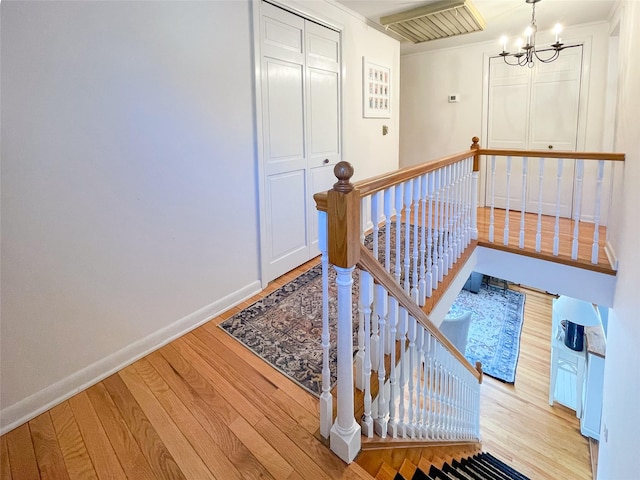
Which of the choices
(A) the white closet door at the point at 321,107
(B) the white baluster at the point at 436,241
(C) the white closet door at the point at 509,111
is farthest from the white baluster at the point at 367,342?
(C) the white closet door at the point at 509,111

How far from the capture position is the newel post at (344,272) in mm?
1182

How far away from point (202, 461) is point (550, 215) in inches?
186

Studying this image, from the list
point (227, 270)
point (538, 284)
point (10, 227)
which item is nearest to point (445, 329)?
point (538, 284)

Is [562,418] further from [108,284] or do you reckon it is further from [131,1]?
[131,1]

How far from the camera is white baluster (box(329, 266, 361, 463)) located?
1.29 m

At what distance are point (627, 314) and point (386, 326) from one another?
5.70 feet

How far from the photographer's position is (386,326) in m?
1.66

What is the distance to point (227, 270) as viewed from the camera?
2.54 metres

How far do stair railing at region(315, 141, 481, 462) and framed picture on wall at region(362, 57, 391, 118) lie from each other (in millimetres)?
1644

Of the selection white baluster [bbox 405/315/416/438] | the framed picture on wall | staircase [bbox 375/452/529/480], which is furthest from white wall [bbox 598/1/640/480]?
the framed picture on wall

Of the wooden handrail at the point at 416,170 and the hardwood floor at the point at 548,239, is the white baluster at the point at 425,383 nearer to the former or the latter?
the wooden handrail at the point at 416,170

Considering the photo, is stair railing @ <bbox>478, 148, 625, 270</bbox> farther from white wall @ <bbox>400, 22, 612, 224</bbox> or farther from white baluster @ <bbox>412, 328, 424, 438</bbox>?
white baluster @ <bbox>412, 328, 424, 438</bbox>

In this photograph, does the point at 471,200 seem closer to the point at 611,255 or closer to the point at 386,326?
the point at 611,255

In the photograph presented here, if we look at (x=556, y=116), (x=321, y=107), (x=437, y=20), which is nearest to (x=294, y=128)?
(x=321, y=107)
